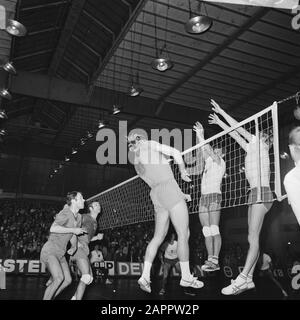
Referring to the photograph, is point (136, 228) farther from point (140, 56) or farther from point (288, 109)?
point (140, 56)

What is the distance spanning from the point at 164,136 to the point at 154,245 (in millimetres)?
20786

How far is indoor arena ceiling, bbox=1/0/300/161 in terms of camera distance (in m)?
12.2

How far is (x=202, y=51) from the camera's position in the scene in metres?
14.2

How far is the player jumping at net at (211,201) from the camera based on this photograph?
6.06 m

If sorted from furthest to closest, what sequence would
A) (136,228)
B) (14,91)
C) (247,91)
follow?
(136,228) → (247,91) → (14,91)

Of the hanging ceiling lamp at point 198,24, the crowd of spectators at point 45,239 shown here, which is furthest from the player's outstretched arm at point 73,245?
the crowd of spectators at point 45,239

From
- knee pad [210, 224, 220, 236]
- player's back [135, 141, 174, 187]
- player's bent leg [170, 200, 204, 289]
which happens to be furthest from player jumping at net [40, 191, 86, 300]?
knee pad [210, 224, 220, 236]

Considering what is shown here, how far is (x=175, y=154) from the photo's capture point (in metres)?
5.18

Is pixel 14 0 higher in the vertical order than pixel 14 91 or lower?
higher

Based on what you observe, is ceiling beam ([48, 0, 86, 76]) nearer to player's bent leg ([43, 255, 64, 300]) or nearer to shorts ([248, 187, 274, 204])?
player's bent leg ([43, 255, 64, 300])

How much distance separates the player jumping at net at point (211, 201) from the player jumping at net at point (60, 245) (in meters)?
2.29
